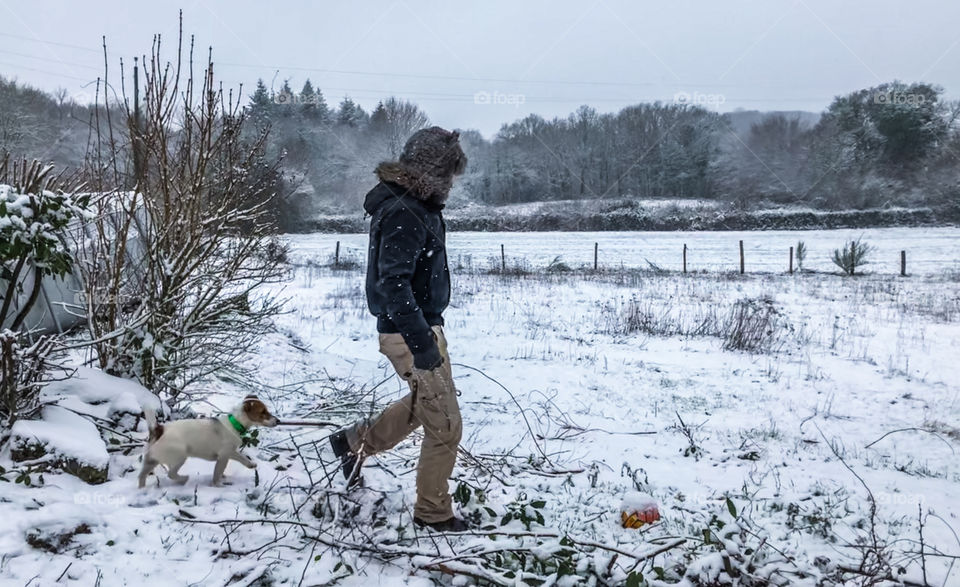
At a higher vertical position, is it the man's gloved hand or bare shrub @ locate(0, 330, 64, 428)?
the man's gloved hand

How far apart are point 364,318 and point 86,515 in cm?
770

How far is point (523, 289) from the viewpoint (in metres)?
14.8

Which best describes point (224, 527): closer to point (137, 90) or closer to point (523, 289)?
point (137, 90)

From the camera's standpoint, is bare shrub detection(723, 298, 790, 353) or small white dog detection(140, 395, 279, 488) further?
bare shrub detection(723, 298, 790, 353)

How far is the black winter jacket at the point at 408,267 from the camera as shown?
8.64 ft

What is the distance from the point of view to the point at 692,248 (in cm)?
2806

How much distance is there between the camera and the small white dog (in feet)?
9.85

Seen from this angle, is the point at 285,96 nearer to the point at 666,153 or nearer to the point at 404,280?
the point at 404,280

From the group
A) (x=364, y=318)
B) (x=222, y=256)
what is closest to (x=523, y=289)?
(x=364, y=318)

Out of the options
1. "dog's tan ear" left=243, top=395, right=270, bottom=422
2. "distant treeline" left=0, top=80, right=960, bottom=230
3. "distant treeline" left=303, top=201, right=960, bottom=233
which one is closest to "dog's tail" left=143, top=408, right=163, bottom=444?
"dog's tan ear" left=243, top=395, right=270, bottom=422

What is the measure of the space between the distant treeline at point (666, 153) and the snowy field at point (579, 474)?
17.7m

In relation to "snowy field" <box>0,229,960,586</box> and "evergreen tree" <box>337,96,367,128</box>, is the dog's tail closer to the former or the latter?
"snowy field" <box>0,229,960,586</box>

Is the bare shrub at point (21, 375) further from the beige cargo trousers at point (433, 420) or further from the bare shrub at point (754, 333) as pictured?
the bare shrub at point (754, 333)

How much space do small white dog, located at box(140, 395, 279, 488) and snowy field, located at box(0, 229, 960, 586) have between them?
153 millimetres
